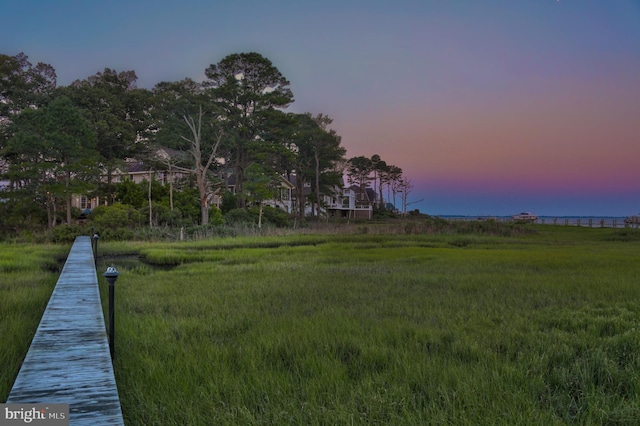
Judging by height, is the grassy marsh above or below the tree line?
below

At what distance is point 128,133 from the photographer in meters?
33.9

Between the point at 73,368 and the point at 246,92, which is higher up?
the point at 246,92

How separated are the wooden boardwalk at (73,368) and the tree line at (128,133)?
21688 millimetres

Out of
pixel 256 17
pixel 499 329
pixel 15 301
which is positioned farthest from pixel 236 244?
pixel 499 329

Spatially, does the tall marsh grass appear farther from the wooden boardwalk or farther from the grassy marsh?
the wooden boardwalk

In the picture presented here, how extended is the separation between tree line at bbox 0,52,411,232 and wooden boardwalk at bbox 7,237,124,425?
2169cm

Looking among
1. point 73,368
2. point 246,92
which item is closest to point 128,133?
point 246,92

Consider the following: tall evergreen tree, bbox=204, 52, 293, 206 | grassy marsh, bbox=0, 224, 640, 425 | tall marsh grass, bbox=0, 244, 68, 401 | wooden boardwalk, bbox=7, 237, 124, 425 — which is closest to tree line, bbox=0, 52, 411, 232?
tall evergreen tree, bbox=204, 52, 293, 206

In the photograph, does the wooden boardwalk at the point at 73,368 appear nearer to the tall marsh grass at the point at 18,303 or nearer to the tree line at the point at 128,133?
the tall marsh grass at the point at 18,303

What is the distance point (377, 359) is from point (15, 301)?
21.7ft

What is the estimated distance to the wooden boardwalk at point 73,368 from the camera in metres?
2.69

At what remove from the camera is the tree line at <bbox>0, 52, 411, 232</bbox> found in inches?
947

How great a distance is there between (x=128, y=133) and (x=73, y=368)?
3516 centimetres

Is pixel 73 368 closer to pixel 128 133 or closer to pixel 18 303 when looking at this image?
pixel 18 303
